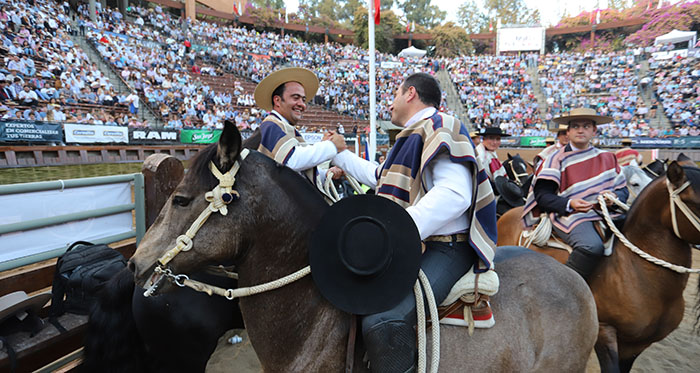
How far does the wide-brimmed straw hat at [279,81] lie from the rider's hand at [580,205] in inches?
101

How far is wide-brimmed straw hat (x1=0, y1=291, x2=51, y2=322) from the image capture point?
7.78ft

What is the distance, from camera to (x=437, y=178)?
1.88 metres

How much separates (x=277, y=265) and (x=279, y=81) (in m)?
1.82

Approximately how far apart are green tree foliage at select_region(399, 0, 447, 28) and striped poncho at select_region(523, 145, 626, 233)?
6456 centimetres

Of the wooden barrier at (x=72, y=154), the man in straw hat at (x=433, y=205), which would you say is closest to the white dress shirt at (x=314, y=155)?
the man in straw hat at (x=433, y=205)

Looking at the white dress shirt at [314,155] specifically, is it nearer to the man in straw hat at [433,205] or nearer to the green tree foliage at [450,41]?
the man in straw hat at [433,205]

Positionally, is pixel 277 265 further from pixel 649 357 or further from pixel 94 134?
pixel 94 134

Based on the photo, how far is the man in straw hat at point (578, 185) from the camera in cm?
352

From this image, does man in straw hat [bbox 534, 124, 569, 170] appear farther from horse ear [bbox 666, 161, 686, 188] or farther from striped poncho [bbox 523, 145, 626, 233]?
horse ear [bbox 666, 161, 686, 188]

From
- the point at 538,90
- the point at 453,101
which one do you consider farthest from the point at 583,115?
the point at 538,90

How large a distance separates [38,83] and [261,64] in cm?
1635

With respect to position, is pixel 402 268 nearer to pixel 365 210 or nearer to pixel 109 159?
pixel 365 210

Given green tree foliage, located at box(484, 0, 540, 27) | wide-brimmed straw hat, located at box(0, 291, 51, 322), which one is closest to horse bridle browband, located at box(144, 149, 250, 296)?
wide-brimmed straw hat, located at box(0, 291, 51, 322)

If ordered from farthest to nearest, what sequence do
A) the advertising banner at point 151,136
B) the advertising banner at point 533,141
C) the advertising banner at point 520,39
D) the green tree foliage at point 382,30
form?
the green tree foliage at point 382,30
the advertising banner at point 520,39
the advertising banner at point 533,141
the advertising banner at point 151,136
